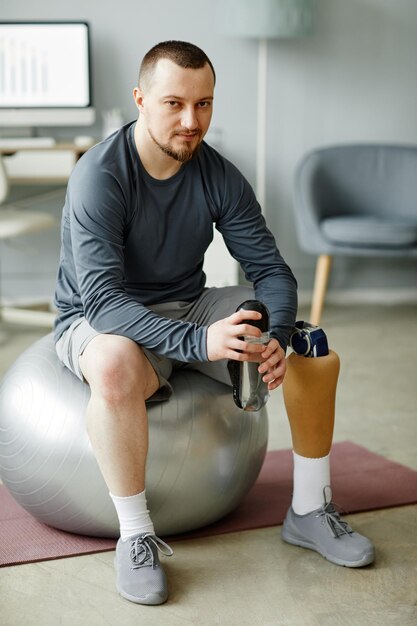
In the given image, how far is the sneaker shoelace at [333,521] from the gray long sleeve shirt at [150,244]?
1.27 feet

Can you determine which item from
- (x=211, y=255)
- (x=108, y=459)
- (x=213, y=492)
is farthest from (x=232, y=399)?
(x=211, y=255)

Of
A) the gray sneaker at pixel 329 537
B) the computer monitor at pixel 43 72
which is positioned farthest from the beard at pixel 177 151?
the computer monitor at pixel 43 72

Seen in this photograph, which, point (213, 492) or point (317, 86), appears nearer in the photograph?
point (213, 492)

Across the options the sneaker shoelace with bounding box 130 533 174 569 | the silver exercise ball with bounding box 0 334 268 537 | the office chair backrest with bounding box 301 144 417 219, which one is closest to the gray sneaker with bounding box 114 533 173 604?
the sneaker shoelace with bounding box 130 533 174 569

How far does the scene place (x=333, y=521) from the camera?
197 centimetres

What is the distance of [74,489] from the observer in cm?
194

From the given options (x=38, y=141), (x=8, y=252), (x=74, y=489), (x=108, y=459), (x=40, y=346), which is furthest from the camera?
(x=8, y=252)

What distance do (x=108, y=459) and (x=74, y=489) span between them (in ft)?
0.61

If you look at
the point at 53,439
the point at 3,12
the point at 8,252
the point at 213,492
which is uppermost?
the point at 3,12

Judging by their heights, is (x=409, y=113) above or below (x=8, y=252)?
above

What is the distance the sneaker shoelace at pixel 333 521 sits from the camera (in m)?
1.96

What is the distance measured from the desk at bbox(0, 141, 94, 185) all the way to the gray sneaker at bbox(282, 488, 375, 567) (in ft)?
7.27

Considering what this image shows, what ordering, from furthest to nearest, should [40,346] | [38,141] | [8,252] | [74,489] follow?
1. [8,252]
2. [38,141]
3. [40,346]
4. [74,489]

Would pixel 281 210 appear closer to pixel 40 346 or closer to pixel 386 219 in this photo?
pixel 386 219
